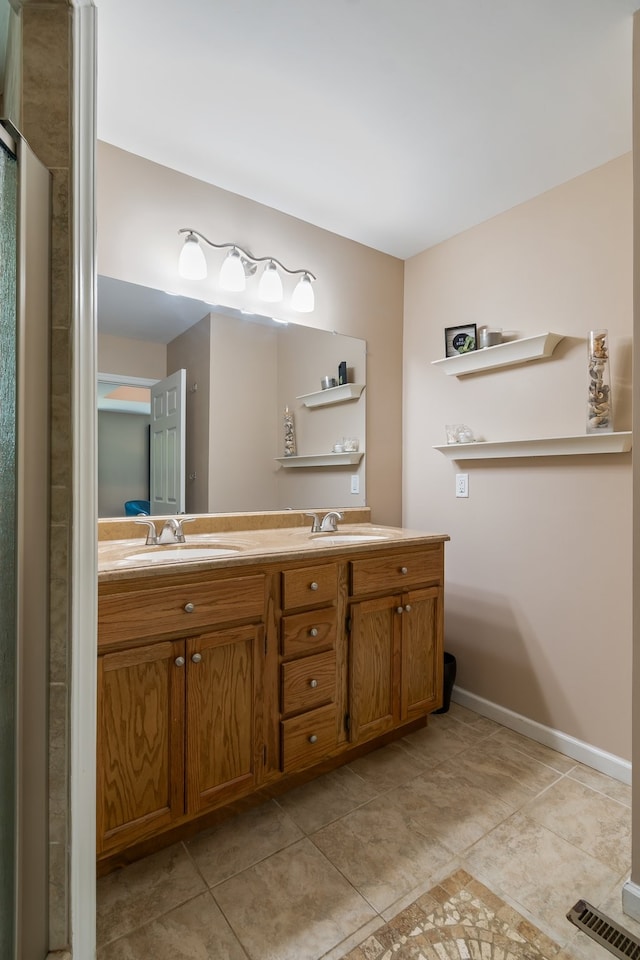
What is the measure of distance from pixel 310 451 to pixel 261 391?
38 cm

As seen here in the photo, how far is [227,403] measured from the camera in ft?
6.77

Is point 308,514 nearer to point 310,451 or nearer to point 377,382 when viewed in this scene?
point 310,451

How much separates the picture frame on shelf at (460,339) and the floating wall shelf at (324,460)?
70 cm

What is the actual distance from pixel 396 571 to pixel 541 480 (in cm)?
79

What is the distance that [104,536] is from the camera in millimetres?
1754

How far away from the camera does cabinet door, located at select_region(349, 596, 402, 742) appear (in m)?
1.74

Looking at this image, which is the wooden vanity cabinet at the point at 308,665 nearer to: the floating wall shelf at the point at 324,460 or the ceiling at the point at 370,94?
the floating wall shelf at the point at 324,460

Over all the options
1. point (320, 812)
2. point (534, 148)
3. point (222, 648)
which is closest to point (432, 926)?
point (320, 812)

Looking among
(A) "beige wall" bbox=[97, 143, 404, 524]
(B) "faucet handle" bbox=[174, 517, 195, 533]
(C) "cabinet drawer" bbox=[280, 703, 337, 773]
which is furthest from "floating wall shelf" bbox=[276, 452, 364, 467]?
(C) "cabinet drawer" bbox=[280, 703, 337, 773]

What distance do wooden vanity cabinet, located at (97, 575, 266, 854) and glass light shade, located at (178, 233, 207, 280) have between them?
1279 millimetres

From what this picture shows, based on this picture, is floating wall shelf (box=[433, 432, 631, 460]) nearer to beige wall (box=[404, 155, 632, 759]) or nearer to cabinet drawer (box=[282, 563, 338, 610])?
beige wall (box=[404, 155, 632, 759])

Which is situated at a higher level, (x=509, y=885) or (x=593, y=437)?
(x=593, y=437)

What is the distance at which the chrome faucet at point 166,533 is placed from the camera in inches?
66.8

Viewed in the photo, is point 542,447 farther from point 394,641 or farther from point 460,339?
point 394,641
